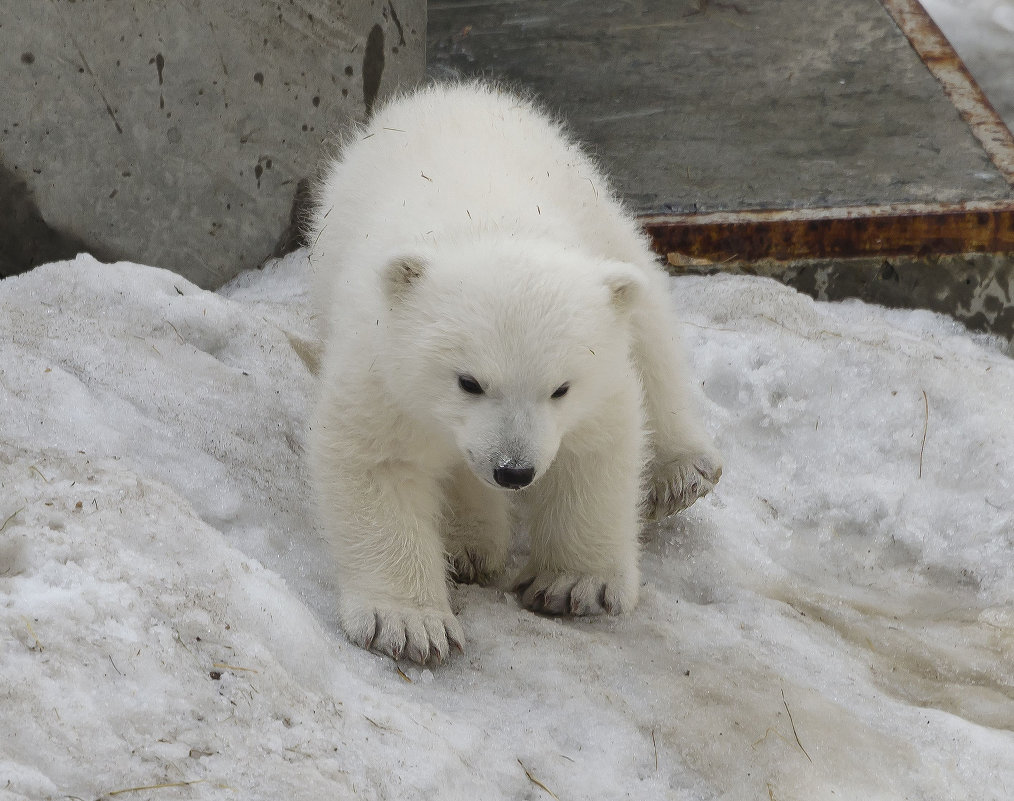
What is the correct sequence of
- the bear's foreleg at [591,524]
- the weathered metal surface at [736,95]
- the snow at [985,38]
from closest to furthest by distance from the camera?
the bear's foreleg at [591,524]
the weathered metal surface at [736,95]
the snow at [985,38]

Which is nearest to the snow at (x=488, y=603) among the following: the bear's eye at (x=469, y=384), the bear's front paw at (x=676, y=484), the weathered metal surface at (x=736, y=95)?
the bear's front paw at (x=676, y=484)

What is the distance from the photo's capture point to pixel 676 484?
4117 mm

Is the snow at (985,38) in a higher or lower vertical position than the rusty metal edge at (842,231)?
higher

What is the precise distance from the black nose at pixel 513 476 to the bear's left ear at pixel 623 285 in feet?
2.12

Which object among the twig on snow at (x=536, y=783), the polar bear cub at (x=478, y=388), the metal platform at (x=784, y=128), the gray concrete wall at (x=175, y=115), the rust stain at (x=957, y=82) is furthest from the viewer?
the rust stain at (x=957, y=82)

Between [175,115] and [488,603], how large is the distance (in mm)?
3339

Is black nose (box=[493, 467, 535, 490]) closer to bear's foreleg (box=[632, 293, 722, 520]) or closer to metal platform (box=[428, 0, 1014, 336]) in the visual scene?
bear's foreleg (box=[632, 293, 722, 520])

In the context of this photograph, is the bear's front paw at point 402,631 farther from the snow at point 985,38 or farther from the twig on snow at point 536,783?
the snow at point 985,38

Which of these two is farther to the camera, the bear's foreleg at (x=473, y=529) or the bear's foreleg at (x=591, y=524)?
the bear's foreleg at (x=473, y=529)

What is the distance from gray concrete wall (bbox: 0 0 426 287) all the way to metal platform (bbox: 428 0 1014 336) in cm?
169

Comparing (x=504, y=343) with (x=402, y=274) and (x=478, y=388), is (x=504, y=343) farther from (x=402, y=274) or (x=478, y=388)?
(x=402, y=274)

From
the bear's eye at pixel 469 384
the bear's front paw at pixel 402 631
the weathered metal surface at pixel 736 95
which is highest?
the bear's eye at pixel 469 384

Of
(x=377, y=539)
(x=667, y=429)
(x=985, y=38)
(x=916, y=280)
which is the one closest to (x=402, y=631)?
(x=377, y=539)

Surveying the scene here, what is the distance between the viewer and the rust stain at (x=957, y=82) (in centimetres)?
664
